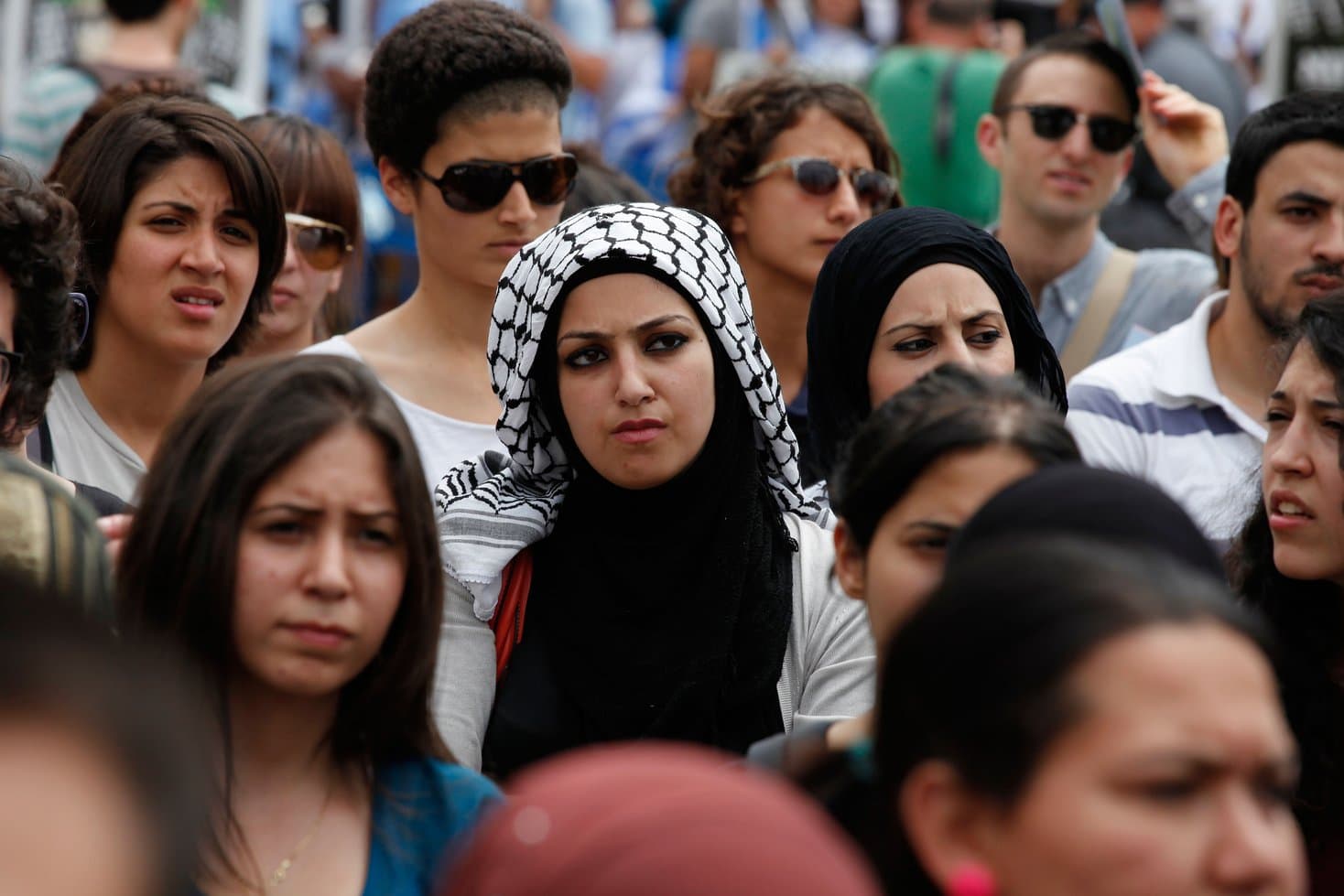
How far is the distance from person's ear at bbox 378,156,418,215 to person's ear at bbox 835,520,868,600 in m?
2.08

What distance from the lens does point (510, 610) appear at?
3.48 meters

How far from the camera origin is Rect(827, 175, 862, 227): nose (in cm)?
511

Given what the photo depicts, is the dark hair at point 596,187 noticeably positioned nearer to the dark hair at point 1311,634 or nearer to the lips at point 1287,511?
the dark hair at point 1311,634

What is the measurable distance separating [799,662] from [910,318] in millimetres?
840

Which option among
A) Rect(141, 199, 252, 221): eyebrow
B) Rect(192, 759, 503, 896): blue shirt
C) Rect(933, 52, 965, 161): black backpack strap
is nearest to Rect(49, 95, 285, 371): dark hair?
Rect(141, 199, 252, 221): eyebrow

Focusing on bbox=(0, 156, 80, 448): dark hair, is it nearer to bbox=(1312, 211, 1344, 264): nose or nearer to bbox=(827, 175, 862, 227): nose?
bbox=(827, 175, 862, 227): nose

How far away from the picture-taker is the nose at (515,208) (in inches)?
182

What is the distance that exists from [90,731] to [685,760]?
511 mm

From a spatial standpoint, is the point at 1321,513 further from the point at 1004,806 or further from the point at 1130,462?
the point at 1004,806

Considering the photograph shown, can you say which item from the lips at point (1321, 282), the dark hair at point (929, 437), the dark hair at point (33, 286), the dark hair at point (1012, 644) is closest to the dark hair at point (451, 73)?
the dark hair at point (33, 286)

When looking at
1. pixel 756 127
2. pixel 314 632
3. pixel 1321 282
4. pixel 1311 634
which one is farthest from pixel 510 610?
pixel 1321 282

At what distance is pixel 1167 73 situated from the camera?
7.09 meters

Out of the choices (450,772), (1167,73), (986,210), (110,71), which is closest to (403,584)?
(450,772)

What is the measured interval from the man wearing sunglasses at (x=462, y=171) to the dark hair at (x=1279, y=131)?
1862 mm
